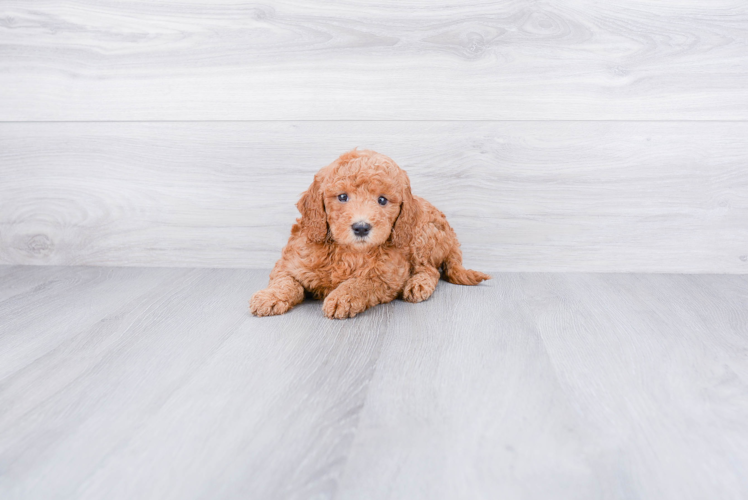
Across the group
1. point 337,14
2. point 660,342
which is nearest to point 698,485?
point 660,342

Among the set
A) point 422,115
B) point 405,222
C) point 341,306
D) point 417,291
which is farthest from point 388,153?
point 341,306

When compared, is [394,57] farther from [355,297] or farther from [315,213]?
[355,297]

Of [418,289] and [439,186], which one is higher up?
[439,186]

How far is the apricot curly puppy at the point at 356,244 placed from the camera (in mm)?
1363

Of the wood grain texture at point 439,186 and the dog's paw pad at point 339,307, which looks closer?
the dog's paw pad at point 339,307

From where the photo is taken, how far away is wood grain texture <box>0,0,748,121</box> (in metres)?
1.72

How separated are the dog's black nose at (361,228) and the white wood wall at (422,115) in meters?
0.52


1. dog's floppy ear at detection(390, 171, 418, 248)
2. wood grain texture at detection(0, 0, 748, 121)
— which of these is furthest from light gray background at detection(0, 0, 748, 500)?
dog's floppy ear at detection(390, 171, 418, 248)

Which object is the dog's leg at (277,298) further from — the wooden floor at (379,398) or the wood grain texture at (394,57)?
the wood grain texture at (394,57)

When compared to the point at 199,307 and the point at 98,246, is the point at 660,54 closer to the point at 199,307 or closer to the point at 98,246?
the point at 199,307

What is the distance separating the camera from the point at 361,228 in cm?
134

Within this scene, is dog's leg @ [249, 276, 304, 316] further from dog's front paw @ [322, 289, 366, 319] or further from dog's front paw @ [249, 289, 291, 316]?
dog's front paw @ [322, 289, 366, 319]

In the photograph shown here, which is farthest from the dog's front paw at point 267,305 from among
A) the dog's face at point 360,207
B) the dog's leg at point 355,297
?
the dog's face at point 360,207

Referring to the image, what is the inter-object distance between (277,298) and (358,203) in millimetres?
327
